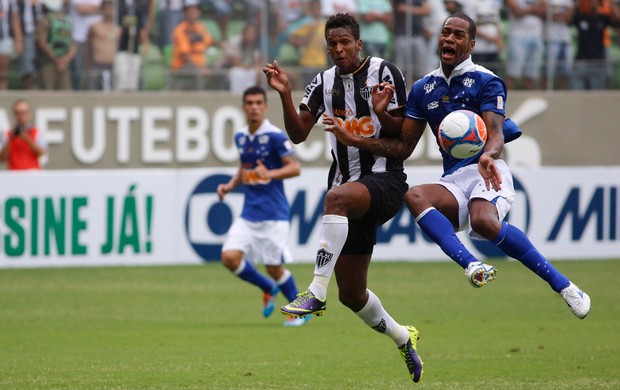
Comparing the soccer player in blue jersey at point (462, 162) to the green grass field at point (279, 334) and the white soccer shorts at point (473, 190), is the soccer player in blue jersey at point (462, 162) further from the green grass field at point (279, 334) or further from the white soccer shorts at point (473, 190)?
the green grass field at point (279, 334)

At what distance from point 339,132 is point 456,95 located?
0.88 m

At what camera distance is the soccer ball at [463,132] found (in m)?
7.61

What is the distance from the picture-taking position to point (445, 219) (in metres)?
7.71

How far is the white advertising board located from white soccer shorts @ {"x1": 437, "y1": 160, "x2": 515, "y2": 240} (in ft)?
31.5

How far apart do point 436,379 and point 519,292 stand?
670cm

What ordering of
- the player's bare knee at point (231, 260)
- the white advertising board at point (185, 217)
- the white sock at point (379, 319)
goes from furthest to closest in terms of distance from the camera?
the white advertising board at point (185, 217) → the player's bare knee at point (231, 260) → the white sock at point (379, 319)

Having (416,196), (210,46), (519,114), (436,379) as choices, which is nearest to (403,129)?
(416,196)

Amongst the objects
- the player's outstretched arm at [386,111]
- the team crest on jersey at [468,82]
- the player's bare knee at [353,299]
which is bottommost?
the player's bare knee at [353,299]

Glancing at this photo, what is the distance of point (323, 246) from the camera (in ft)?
25.3

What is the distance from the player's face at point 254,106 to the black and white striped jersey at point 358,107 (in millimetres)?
4228

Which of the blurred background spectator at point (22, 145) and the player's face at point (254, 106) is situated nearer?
the player's face at point (254, 106)

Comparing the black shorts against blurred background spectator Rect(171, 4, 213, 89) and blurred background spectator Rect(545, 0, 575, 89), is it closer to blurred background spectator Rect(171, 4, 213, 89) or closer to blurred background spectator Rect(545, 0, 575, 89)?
blurred background spectator Rect(171, 4, 213, 89)

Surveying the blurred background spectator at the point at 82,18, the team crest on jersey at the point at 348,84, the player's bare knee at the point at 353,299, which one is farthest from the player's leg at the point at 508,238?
the blurred background spectator at the point at 82,18

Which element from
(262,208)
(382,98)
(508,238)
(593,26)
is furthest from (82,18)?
(508,238)
